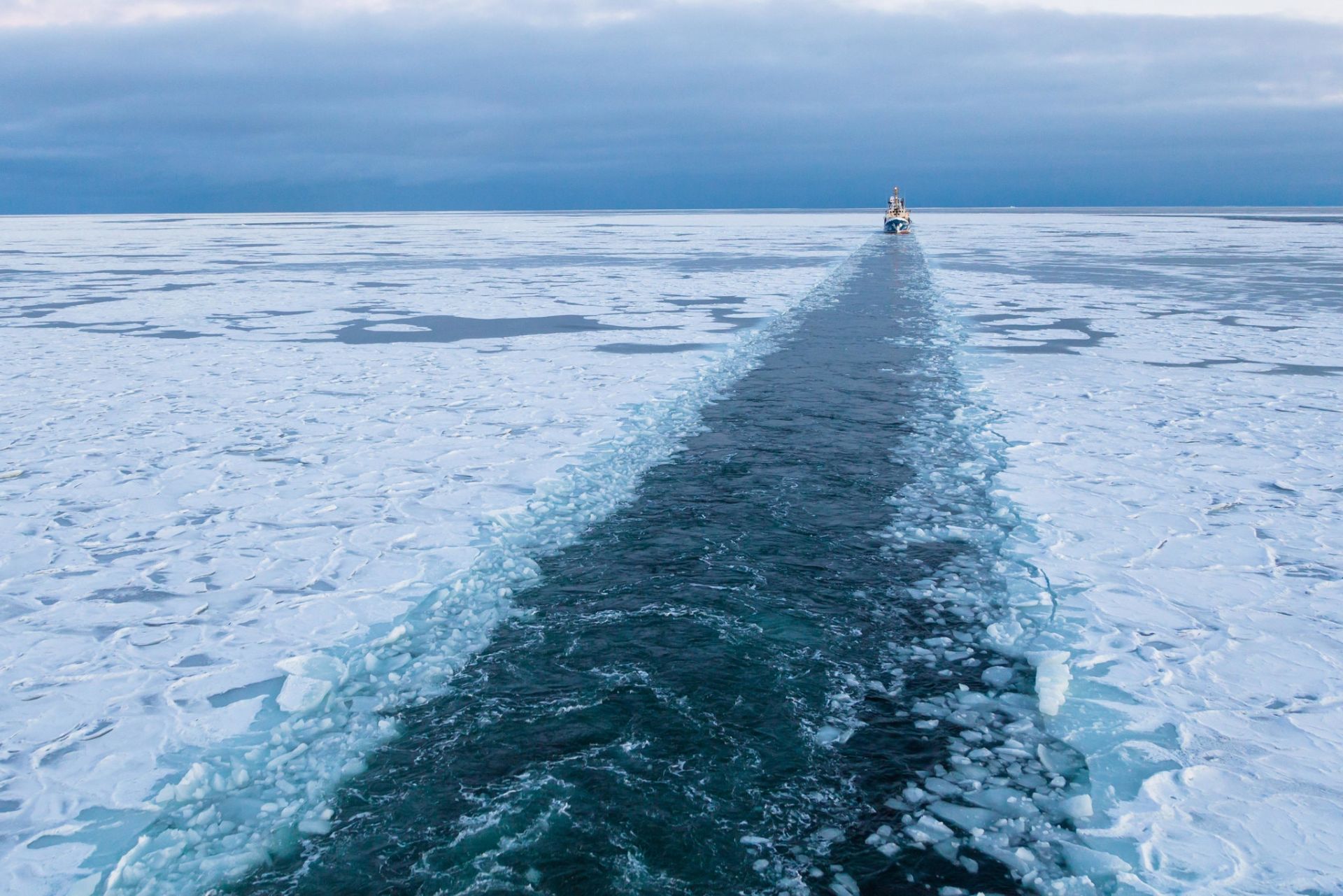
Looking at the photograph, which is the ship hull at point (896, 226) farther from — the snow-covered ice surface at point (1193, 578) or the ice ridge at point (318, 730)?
the ice ridge at point (318, 730)

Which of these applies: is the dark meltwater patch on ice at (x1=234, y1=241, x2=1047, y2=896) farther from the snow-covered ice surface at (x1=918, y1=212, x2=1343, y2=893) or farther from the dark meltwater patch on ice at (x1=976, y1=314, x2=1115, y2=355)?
the dark meltwater patch on ice at (x1=976, y1=314, x2=1115, y2=355)

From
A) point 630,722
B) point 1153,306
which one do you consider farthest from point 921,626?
point 1153,306

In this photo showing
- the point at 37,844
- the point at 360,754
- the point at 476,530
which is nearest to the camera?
the point at 37,844

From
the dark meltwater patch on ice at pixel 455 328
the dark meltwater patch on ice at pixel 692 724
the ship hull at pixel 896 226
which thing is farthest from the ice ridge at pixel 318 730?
the ship hull at pixel 896 226

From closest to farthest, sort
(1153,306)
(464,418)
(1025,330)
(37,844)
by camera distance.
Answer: (37,844) → (464,418) → (1025,330) → (1153,306)

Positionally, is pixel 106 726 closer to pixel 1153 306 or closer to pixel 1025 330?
pixel 1025 330
